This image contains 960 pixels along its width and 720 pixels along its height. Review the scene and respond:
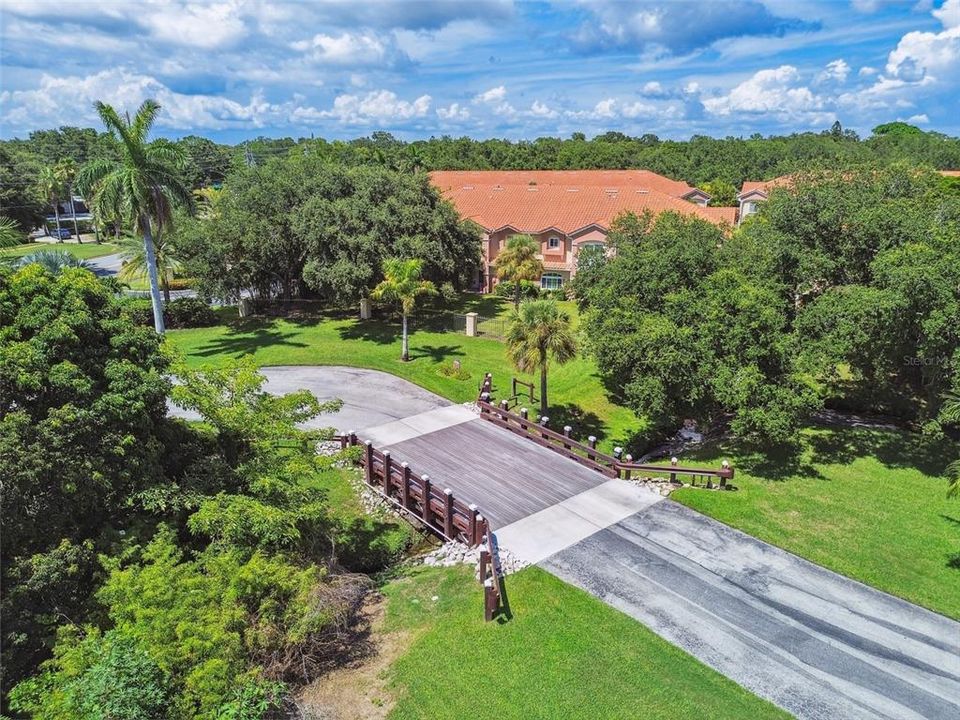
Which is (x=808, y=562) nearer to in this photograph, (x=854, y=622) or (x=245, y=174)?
(x=854, y=622)

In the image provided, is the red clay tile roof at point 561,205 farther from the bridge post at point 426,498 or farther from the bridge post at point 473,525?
the bridge post at point 473,525

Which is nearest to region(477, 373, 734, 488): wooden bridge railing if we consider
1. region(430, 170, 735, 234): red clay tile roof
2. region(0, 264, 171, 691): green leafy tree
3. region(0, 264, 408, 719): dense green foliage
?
region(0, 264, 408, 719): dense green foliage

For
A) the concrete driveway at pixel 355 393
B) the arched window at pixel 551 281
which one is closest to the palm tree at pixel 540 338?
the concrete driveway at pixel 355 393

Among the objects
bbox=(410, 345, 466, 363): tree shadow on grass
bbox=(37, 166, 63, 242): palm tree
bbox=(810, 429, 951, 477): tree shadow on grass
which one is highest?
bbox=(37, 166, 63, 242): palm tree

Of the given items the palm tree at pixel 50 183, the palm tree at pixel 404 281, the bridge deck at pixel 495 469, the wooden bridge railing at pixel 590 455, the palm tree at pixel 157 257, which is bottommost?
the bridge deck at pixel 495 469

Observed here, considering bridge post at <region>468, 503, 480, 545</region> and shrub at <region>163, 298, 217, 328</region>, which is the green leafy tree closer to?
bridge post at <region>468, 503, 480, 545</region>

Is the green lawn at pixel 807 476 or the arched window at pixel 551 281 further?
the arched window at pixel 551 281

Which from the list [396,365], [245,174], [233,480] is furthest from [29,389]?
[245,174]
